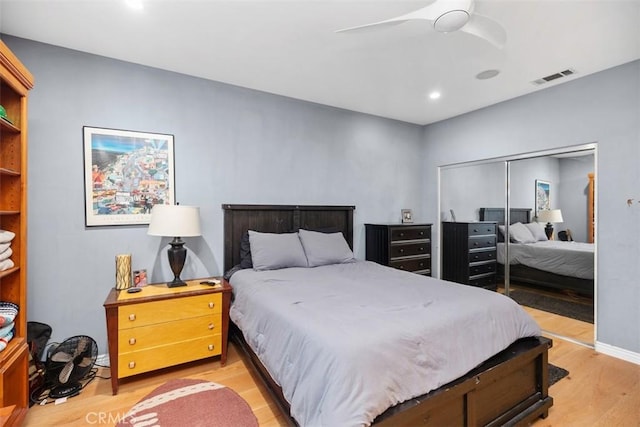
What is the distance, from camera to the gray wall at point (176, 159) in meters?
2.45

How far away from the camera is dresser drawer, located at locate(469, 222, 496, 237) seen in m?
3.93

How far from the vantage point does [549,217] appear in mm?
3391

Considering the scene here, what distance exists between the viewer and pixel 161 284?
271cm

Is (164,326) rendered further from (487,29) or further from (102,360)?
(487,29)

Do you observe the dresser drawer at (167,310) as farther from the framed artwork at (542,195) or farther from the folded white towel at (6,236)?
the framed artwork at (542,195)

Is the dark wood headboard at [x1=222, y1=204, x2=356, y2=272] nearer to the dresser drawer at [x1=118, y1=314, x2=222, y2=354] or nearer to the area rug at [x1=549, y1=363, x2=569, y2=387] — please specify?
the dresser drawer at [x1=118, y1=314, x2=222, y2=354]

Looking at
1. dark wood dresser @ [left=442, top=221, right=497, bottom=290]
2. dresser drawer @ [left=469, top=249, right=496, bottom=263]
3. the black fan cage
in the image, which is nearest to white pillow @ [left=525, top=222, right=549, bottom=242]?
dark wood dresser @ [left=442, top=221, right=497, bottom=290]

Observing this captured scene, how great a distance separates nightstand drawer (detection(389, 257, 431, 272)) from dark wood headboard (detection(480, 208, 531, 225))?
94 cm

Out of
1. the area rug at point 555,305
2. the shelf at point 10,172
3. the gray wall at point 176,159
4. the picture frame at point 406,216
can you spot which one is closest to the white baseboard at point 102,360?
the gray wall at point 176,159

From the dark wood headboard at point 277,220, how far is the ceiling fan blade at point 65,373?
4.57 feet

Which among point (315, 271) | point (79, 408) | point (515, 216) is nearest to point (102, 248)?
point (79, 408)

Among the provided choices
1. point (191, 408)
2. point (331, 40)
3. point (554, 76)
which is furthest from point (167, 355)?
point (554, 76)

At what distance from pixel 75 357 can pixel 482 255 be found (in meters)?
4.45

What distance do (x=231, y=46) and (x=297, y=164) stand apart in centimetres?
149
